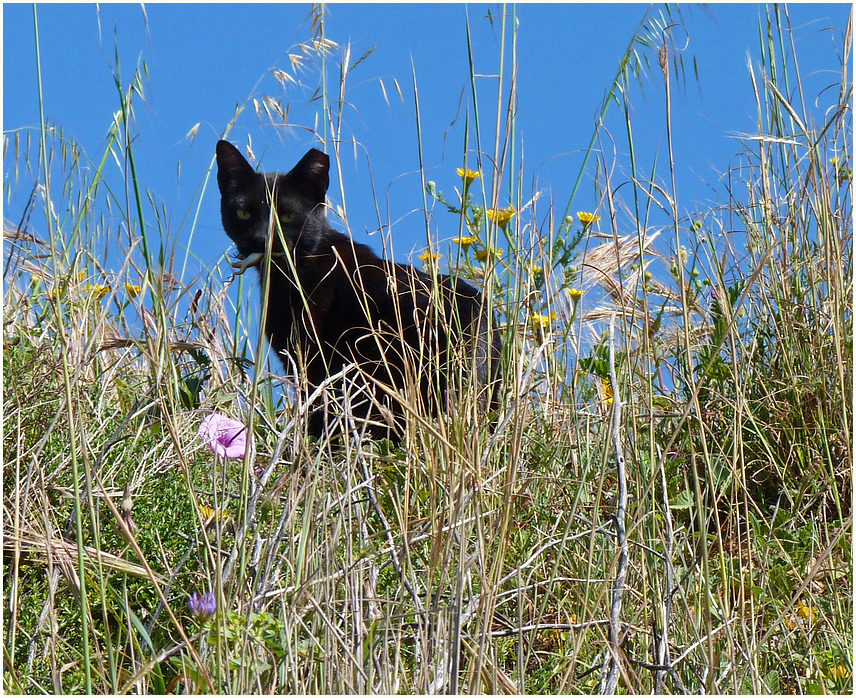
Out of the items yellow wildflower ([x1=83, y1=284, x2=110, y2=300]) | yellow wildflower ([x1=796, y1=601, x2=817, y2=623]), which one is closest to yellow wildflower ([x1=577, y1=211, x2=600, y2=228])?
yellow wildflower ([x1=796, y1=601, x2=817, y2=623])

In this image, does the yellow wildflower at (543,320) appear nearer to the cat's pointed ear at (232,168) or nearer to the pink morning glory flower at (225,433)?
the pink morning glory flower at (225,433)

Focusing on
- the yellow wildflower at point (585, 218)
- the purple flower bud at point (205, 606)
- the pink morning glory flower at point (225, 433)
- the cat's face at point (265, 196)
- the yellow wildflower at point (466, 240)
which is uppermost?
the cat's face at point (265, 196)

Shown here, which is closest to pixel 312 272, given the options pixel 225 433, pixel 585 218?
pixel 585 218

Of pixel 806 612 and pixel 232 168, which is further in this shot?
pixel 232 168

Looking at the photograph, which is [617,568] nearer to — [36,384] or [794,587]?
[794,587]

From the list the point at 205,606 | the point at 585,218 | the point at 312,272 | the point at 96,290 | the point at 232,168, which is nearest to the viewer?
the point at 205,606

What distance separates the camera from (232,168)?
3.44 meters

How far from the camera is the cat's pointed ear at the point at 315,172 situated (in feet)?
11.0

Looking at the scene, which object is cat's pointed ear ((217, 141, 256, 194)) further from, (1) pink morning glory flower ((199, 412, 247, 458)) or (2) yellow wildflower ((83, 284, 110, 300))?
(1) pink morning glory flower ((199, 412, 247, 458))

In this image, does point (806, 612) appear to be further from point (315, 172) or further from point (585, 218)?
point (315, 172)

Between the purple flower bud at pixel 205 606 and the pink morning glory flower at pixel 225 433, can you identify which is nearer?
the purple flower bud at pixel 205 606

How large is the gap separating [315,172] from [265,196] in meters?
0.21

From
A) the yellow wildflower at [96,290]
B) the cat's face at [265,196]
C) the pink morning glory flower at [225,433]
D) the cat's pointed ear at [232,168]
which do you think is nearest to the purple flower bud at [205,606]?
the pink morning glory flower at [225,433]

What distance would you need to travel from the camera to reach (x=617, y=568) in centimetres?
152
